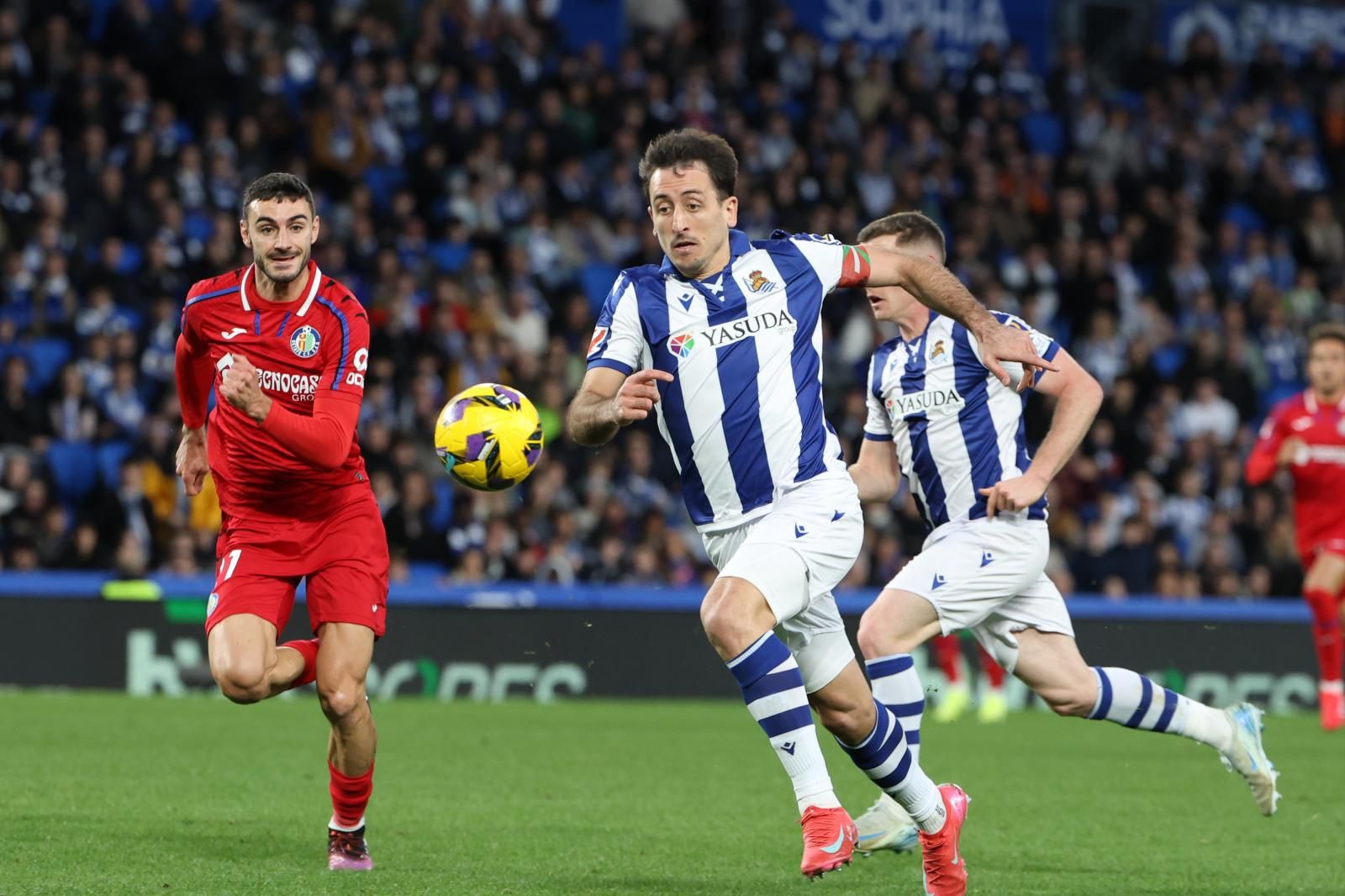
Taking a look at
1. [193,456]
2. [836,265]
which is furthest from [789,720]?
[193,456]

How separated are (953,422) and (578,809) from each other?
229cm

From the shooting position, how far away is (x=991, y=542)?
24.9ft

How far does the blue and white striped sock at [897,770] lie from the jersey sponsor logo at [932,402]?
2.13m

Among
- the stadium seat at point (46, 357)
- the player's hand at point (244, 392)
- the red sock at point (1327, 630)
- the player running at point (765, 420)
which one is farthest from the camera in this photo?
the stadium seat at point (46, 357)

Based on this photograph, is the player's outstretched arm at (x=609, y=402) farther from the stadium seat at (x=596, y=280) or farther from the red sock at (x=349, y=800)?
the stadium seat at (x=596, y=280)

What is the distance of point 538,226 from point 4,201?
4949 mm

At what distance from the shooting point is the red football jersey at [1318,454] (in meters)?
12.7

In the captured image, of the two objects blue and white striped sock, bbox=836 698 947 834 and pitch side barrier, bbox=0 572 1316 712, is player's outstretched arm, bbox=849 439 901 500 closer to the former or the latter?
blue and white striped sock, bbox=836 698 947 834

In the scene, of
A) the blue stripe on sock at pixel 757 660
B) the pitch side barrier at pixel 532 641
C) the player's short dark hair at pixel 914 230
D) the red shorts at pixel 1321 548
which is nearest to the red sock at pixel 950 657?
the pitch side barrier at pixel 532 641

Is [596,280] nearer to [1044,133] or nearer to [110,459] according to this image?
[110,459]

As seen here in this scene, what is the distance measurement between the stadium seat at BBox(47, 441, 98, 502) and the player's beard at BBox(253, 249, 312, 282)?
9328 millimetres

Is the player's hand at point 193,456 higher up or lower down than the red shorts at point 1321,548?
higher up

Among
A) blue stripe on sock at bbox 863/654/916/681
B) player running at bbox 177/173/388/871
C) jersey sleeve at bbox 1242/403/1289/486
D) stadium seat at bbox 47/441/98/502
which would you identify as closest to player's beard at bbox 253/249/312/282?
player running at bbox 177/173/388/871

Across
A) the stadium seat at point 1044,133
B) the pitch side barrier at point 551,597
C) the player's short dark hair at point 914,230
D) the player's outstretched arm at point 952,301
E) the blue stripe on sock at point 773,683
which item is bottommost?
the pitch side barrier at point 551,597
